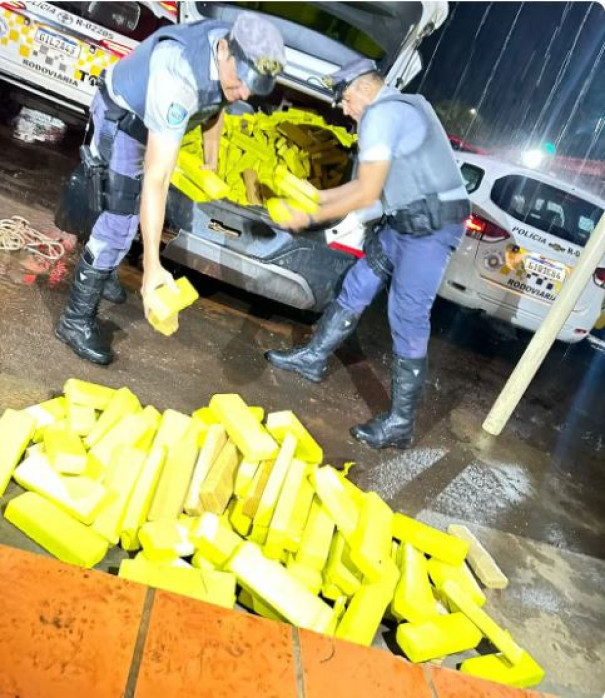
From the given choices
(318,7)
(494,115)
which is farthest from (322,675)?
(494,115)

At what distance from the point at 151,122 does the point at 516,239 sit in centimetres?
386

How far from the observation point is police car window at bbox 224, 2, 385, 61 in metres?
3.87

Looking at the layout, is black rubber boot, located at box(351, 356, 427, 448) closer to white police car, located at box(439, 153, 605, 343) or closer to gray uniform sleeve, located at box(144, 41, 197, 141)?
gray uniform sleeve, located at box(144, 41, 197, 141)

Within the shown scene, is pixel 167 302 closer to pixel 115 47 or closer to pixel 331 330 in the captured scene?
pixel 331 330

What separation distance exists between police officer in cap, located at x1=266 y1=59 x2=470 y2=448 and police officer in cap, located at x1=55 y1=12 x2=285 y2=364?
0.65 meters

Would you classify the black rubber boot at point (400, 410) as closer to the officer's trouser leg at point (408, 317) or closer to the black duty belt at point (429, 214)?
the officer's trouser leg at point (408, 317)

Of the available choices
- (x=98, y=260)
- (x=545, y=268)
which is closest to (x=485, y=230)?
(x=545, y=268)

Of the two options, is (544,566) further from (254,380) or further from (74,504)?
(74,504)

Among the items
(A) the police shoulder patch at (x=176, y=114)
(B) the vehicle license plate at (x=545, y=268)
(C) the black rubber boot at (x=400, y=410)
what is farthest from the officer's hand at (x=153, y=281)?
(B) the vehicle license plate at (x=545, y=268)

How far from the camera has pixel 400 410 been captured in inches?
133

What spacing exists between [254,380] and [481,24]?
4539cm

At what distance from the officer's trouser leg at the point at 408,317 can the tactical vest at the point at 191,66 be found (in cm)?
127

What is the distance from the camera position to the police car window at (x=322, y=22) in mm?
3873

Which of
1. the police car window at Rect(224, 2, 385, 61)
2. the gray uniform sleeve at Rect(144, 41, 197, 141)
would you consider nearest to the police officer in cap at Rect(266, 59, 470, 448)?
the gray uniform sleeve at Rect(144, 41, 197, 141)
